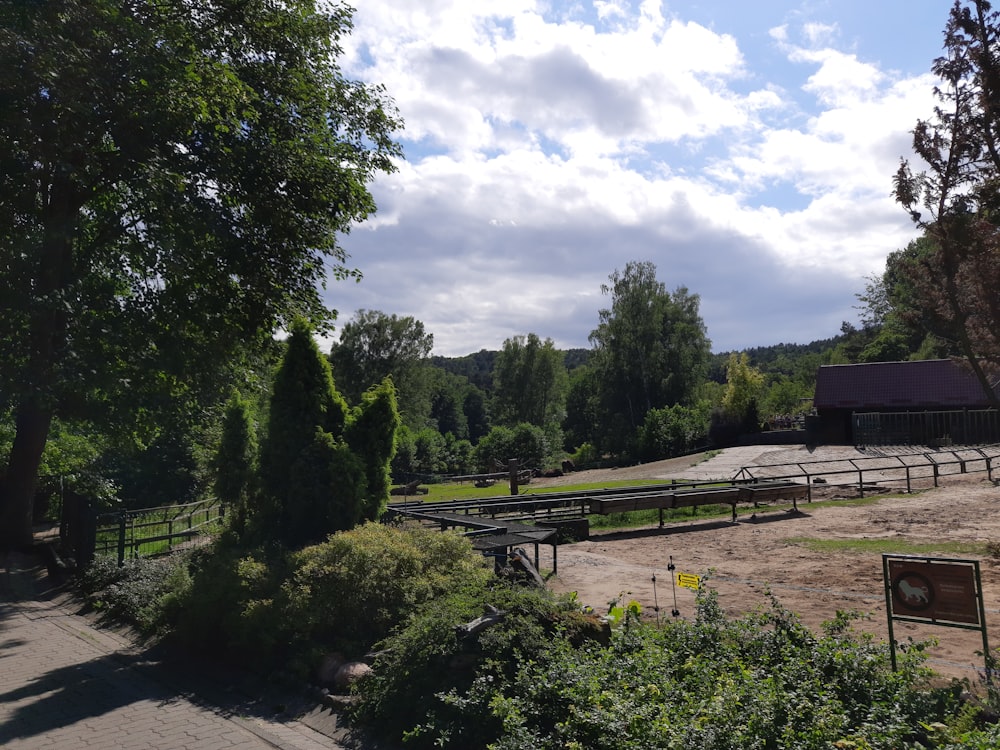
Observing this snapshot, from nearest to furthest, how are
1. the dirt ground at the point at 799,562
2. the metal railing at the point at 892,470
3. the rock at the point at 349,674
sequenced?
the rock at the point at 349,674 < the dirt ground at the point at 799,562 < the metal railing at the point at 892,470

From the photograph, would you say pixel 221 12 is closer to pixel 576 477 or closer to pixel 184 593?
pixel 184 593

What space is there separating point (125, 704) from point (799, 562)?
1047 cm

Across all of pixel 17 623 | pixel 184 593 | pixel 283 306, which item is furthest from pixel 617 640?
pixel 283 306

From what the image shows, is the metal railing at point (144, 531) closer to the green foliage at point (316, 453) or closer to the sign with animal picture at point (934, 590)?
the green foliage at point (316, 453)

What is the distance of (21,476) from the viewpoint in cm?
1516

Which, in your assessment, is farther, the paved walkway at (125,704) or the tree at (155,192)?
the tree at (155,192)

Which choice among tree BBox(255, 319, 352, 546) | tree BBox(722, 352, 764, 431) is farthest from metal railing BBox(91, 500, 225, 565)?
tree BBox(722, 352, 764, 431)

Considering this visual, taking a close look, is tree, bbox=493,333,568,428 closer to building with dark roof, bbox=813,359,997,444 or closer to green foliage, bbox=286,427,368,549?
building with dark roof, bbox=813,359,997,444

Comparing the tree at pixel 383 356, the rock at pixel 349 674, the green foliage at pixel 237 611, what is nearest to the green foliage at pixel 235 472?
the green foliage at pixel 237 611

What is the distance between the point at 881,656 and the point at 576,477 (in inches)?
1336

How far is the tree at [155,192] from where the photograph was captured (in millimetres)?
12656

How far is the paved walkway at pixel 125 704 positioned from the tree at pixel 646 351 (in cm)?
5097

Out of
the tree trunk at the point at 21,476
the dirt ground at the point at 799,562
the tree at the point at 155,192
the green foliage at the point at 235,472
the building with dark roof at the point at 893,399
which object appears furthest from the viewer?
the building with dark roof at the point at 893,399

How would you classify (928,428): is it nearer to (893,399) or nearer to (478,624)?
(893,399)
